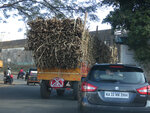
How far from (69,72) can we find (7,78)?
48.5 ft

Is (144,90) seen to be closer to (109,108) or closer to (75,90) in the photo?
(109,108)

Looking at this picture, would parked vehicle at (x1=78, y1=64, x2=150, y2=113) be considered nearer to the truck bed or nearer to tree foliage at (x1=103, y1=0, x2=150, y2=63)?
the truck bed

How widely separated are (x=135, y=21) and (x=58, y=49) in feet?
17.2

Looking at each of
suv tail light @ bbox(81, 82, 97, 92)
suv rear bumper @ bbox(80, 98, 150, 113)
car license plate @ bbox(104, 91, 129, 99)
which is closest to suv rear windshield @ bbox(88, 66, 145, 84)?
suv tail light @ bbox(81, 82, 97, 92)

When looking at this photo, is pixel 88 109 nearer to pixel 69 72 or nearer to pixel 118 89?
pixel 118 89

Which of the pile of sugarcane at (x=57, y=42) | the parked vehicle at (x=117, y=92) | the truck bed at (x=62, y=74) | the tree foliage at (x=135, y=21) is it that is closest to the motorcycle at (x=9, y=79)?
the tree foliage at (x=135, y=21)

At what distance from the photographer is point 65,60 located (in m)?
12.0

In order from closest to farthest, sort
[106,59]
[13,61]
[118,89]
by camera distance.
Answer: [118,89] < [106,59] < [13,61]

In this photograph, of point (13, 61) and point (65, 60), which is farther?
point (13, 61)

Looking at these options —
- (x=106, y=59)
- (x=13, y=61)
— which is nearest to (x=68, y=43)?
(x=106, y=59)

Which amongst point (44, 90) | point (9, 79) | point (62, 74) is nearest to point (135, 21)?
point (62, 74)

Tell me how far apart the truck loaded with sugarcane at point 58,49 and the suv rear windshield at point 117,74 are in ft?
16.8

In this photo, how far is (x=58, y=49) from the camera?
11.9 m

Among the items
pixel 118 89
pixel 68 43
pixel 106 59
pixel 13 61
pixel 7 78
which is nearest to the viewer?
pixel 118 89
